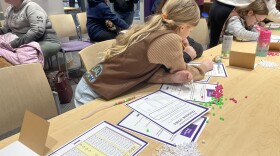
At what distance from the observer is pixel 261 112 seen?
3.06 feet

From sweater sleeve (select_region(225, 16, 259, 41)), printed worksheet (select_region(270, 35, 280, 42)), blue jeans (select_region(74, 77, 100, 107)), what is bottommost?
blue jeans (select_region(74, 77, 100, 107))

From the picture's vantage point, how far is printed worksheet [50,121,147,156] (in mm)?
715

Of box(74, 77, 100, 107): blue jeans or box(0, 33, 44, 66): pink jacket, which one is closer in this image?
box(74, 77, 100, 107): blue jeans

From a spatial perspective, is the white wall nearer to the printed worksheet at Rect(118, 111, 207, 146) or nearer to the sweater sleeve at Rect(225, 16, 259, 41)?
the sweater sleeve at Rect(225, 16, 259, 41)

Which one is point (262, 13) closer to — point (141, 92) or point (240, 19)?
point (240, 19)

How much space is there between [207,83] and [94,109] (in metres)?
0.57

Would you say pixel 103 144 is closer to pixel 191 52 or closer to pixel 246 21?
pixel 191 52

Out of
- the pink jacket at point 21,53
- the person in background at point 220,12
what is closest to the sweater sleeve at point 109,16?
the pink jacket at point 21,53

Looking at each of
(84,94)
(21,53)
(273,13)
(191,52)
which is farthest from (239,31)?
(21,53)

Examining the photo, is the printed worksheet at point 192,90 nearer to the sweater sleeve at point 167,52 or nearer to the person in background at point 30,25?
the sweater sleeve at point 167,52

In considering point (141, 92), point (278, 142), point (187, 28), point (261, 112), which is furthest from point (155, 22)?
point (278, 142)

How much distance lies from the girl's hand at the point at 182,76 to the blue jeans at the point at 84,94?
0.37m

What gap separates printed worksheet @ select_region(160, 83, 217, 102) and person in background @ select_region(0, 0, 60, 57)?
69.9 inches

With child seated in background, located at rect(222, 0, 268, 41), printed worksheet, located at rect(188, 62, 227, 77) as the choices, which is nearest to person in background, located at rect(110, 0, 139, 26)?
child seated in background, located at rect(222, 0, 268, 41)
